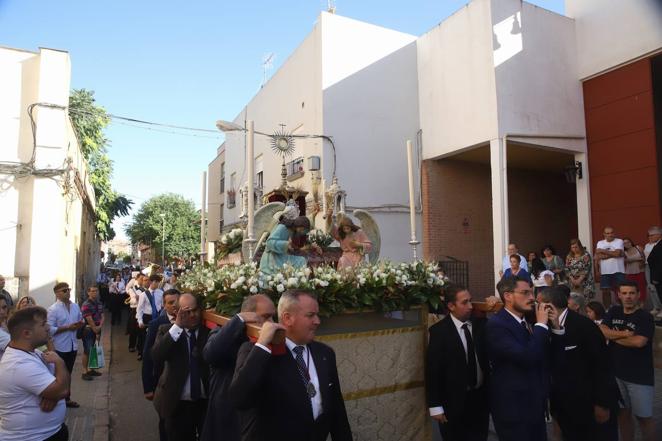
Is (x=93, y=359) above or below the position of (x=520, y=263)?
below

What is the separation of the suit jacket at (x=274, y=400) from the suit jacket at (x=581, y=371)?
218cm

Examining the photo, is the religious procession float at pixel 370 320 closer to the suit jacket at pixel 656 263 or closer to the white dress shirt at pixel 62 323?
the white dress shirt at pixel 62 323

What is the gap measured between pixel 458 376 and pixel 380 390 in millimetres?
624

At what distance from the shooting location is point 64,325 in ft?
20.6

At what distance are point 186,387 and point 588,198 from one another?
10352mm

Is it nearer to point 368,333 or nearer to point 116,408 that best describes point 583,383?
point 368,333

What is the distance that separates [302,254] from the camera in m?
5.40

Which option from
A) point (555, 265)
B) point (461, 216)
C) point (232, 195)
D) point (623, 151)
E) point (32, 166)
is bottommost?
point (555, 265)

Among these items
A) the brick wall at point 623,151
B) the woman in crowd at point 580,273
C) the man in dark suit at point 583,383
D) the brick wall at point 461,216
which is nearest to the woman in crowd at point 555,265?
the woman in crowd at point 580,273

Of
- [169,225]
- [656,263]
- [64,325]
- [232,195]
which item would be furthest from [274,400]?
[169,225]

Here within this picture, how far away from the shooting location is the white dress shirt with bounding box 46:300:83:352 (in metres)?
6.20

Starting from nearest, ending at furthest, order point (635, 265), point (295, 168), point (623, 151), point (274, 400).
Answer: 1. point (274, 400)
2. point (635, 265)
3. point (623, 151)
4. point (295, 168)

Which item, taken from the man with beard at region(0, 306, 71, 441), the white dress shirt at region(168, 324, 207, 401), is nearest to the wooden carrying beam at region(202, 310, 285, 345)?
the white dress shirt at region(168, 324, 207, 401)

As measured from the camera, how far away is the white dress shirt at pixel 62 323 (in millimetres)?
6195
